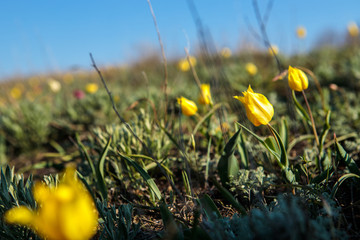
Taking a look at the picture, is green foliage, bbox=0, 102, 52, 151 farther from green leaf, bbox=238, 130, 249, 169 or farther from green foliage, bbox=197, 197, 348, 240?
green foliage, bbox=197, 197, 348, 240

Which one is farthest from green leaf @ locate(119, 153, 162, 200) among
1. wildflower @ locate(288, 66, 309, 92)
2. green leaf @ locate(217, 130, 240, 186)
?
wildflower @ locate(288, 66, 309, 92)

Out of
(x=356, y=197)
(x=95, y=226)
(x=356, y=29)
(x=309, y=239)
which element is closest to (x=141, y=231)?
(x=95, y=226)

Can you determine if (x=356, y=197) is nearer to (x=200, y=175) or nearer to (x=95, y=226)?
(x=200, y=175)

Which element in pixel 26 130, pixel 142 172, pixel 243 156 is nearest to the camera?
pixel 142 172

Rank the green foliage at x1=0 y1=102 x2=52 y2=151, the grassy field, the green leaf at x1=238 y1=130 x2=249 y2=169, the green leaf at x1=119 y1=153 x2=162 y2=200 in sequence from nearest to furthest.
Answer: the grassy field, the green leaf at x1=119 y1=153 x2=162 y2=200, the green leaf at x1=238 y1=130 x2=249 y2=169, the green foliage at x1=0 y1=102 x2=52 y2=151

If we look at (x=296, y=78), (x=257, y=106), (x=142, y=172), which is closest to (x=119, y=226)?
(x=142, y=172)

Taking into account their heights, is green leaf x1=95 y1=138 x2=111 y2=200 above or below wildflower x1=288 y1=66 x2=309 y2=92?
below

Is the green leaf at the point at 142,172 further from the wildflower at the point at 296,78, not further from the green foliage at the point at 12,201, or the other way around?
the wildflower at the point at 296,78

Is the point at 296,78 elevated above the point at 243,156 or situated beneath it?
elevated above

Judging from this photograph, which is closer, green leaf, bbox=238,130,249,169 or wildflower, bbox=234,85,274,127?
wildflower, bbox=234,85,274,127

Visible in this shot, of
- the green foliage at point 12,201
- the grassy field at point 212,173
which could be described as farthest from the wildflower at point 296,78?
the green foliage at point 12,201

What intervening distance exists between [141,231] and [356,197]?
2.97 feet

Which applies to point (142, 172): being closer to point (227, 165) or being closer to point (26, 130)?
point (227, 165)

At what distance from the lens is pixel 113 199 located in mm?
1398
